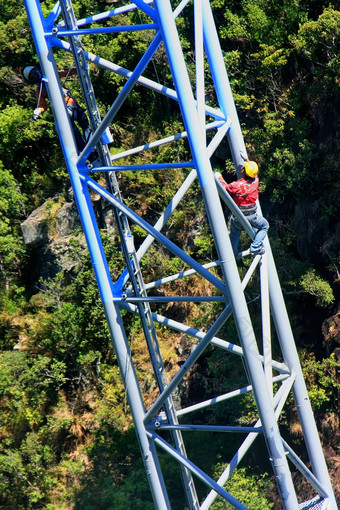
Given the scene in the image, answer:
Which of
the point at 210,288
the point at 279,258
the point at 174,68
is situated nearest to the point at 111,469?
the point at 210,288

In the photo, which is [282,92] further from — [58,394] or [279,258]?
[58,394]

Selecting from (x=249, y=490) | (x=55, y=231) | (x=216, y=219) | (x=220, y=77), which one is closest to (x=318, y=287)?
(x=249, y=490)

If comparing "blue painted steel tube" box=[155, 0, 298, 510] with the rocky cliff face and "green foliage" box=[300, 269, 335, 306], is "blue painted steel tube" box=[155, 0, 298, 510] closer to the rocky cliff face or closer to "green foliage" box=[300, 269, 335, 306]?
"green foliage" box=[300, 269, 335, 306]

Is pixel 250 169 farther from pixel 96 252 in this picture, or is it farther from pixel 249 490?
pixel 249 490

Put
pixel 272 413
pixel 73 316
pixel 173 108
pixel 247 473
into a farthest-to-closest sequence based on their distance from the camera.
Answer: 1. pixel 173 108
2. pixel 73 316
3. pixel 247 473
4. pixel 272 413

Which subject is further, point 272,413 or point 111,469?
point 111,469

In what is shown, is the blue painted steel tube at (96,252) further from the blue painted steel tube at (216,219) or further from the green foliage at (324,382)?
the green foliage at (324,382)

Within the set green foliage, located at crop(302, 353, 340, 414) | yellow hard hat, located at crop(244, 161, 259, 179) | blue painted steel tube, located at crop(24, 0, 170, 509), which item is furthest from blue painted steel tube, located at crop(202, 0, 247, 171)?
green foliage, located at crop(302, 353, 340, 414)

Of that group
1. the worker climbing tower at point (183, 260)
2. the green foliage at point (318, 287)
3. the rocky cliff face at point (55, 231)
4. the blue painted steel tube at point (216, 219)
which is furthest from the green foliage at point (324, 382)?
the blue painted steel tube at point (216, 219)
